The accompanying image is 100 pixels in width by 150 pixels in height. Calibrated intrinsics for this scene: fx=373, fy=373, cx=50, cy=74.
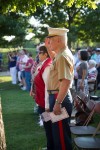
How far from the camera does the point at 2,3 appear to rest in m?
6.15

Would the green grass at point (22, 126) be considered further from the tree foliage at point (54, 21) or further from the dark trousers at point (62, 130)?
the tree foliage at point (54, 21)

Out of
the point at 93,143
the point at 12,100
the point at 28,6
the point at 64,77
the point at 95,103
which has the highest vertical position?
the point at 28,6

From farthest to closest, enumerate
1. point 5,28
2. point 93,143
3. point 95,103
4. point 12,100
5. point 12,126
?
point 5,28, point 12,100, point 12,126, point 95,103, point 93,143

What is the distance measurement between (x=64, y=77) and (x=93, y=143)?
1185 mm

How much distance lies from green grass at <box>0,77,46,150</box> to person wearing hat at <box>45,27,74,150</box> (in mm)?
1621

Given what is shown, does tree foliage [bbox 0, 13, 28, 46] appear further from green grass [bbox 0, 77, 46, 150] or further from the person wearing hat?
the person wearing hat

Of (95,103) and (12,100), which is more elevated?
(95,103)

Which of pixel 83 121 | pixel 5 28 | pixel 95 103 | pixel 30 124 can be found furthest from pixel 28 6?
pixel 5 28

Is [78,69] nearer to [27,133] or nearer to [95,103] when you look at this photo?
[27,133]

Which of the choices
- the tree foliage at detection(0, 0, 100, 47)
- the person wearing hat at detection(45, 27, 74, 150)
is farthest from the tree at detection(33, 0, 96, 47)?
the person wearing hat at detection(45, 27, 74, 150)

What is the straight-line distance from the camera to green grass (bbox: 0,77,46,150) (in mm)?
6920

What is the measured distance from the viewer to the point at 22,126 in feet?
27.9

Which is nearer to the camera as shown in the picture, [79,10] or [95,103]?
[95,103]

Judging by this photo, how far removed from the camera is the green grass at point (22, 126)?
6.92 meters
